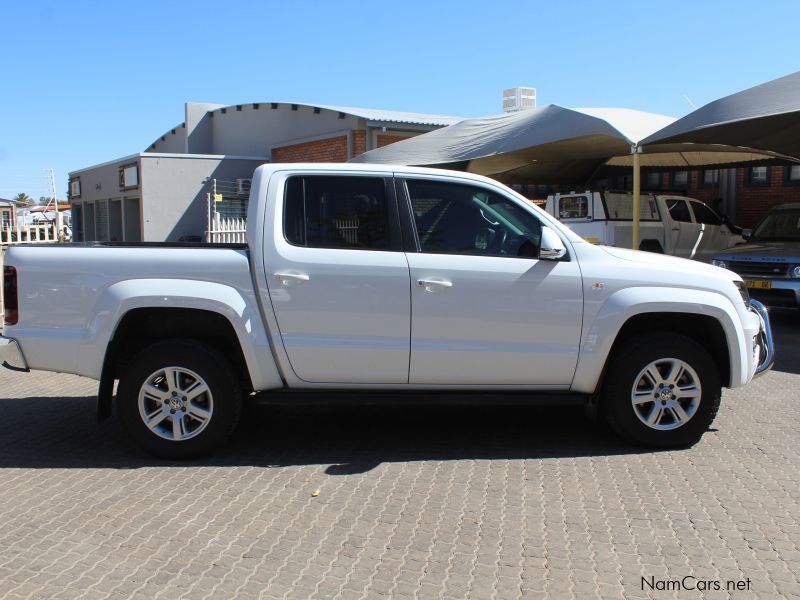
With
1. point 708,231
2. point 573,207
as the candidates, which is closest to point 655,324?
point 573,207

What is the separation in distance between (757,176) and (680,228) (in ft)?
18.6

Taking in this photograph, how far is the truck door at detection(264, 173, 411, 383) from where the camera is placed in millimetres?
4988

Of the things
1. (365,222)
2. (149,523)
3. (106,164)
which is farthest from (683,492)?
(106,164)

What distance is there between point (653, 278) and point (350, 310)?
81.1 inches

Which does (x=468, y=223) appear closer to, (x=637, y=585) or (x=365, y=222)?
(x=365, y=222)

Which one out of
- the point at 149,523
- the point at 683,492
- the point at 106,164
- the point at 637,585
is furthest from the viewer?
the point at 106,164

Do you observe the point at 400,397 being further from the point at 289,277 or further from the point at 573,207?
the point at 573,207

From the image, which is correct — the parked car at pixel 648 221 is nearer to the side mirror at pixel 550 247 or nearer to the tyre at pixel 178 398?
the side mirror at pixel 550 247

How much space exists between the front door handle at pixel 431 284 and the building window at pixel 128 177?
2175 cm

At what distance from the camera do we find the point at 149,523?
4.20m

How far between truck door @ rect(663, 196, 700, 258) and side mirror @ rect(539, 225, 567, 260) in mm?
11952

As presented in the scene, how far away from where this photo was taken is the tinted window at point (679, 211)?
16.4 m

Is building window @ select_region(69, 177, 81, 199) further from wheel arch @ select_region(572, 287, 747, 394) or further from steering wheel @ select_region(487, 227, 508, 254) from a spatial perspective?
wheel arch @ select_region(572, 287, 747, 394)

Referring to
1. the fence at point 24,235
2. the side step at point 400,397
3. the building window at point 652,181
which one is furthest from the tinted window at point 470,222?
the fence at point 24,235
